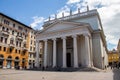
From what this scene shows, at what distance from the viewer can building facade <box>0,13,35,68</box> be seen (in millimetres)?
42250

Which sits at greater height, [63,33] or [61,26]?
[61,26]

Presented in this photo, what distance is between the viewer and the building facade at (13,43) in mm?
42250

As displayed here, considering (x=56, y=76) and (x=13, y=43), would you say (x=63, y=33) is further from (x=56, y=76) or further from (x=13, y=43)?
(x=13, y=43)

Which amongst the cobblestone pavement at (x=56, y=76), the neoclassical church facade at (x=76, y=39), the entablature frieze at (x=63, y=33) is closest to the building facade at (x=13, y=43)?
the neoclassical church facade at (x=76, y=39)

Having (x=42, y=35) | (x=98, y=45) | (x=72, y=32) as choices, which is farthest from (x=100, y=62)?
(x=42, y=35)

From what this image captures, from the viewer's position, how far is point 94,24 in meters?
36.2

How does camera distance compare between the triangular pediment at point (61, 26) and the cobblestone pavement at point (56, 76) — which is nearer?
the cobblestone pavement at point (56, 76)

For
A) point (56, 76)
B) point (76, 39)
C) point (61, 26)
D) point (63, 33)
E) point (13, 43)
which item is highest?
point (61, 26)

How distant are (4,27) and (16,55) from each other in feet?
35.8

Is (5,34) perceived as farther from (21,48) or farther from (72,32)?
Answer: (72,32)

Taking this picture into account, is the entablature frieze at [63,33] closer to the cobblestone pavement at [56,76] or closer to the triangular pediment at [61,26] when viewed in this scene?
the triangular pediment at [61,26]

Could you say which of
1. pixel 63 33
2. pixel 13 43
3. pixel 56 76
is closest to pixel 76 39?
pixel 63 33

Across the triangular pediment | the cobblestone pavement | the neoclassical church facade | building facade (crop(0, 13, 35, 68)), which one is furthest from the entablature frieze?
the cobblestone pavement

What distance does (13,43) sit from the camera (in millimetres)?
46562
